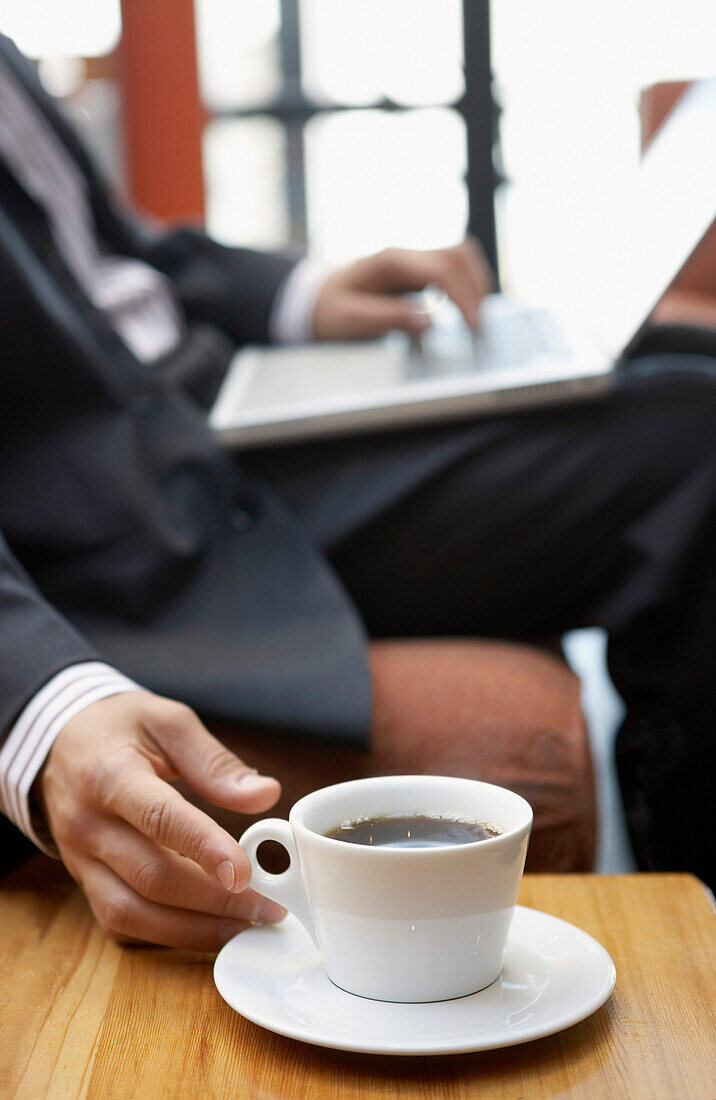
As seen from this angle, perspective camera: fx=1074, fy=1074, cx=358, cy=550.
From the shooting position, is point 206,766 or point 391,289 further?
point 391,289

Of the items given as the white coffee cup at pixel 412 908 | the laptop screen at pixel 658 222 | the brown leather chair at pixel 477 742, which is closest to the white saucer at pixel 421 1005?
the white coffee cup at pixel 412 908

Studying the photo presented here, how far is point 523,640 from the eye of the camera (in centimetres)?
87

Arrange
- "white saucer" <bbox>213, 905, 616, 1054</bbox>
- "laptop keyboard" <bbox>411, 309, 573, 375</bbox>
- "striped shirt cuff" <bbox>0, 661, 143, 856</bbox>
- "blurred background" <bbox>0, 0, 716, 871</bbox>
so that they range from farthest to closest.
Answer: "blurred background" <bbox>0, 0, 716, 871</bbox> < "laptop keyboard" <bbox>411, 309, 573, 375</bbox> < "striped shirt cuff" <bbox>0, 661, 143, 856</bbox> < "white saucer" <bbox>213, 905, 616, 1054</bbox>

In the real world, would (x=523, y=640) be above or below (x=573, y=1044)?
below

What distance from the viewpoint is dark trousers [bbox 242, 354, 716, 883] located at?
809 mm

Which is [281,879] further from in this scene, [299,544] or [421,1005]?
[299,544]

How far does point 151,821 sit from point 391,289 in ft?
2.95

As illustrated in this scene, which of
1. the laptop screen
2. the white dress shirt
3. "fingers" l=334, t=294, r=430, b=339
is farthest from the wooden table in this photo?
"fingers" l=334, t=294, r=430, b=339

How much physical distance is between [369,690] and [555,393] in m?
0.33

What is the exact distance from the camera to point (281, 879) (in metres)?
0.41

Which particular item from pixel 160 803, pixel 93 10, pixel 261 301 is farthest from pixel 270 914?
pixel 93 10

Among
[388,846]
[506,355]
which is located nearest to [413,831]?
[388,846]

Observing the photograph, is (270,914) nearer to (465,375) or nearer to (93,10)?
(465,375)

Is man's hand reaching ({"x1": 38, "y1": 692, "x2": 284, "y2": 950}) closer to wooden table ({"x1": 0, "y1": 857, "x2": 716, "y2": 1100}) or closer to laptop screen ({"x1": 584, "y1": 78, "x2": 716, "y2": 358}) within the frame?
wooden table ({"x1": 0, "y1": 857, "x2": 716, "y2": 1100})
